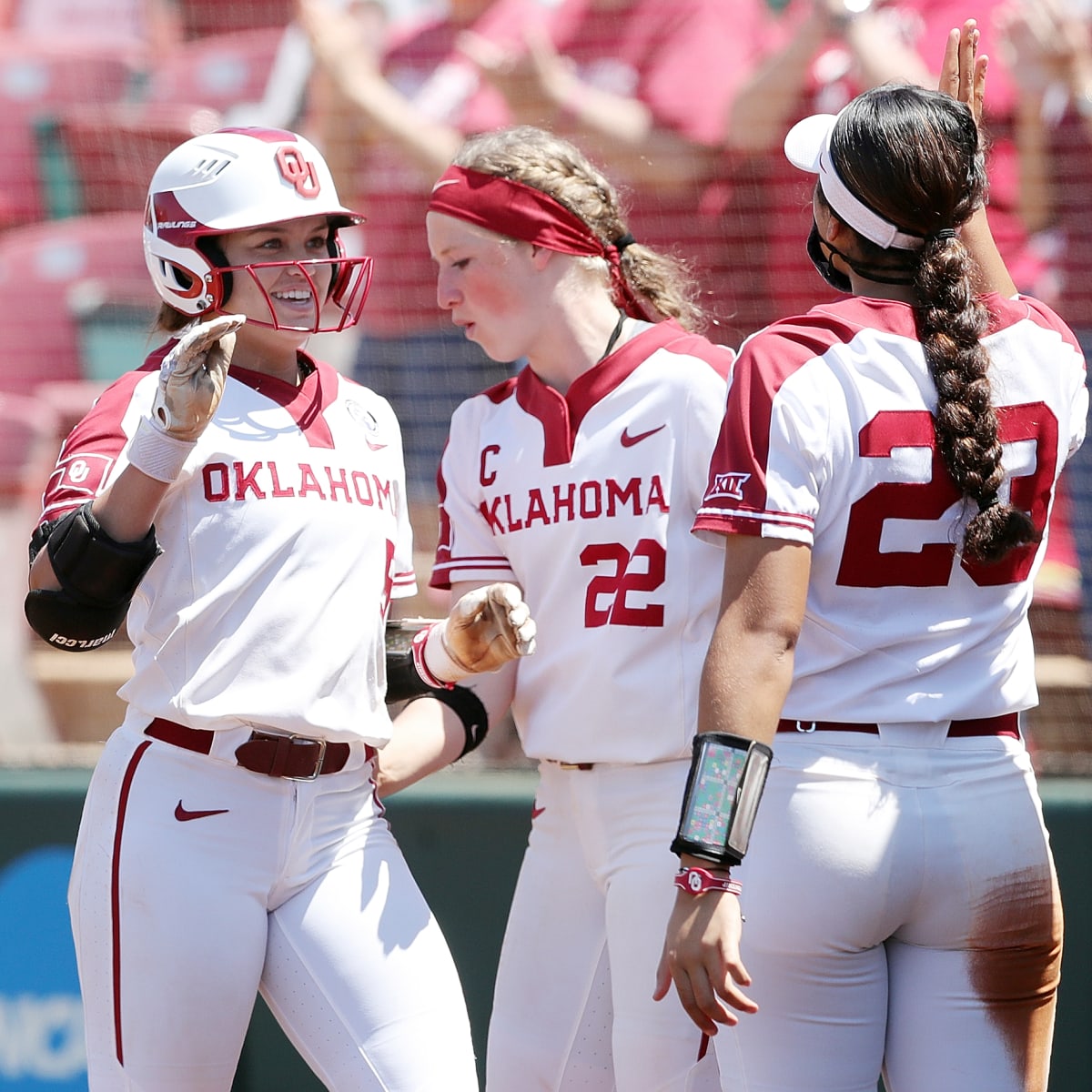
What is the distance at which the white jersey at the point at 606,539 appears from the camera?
8.32 ft

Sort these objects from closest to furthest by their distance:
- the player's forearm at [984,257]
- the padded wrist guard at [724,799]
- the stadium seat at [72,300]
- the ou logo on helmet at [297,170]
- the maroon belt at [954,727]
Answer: the padded wrist guard at [724,799], the maroon belt at [954,727], the player's forearm at [984,257], the ou logo on helmet at [297,170], the stadium seat at [72,300]

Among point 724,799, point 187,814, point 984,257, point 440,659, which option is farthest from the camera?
point 440,659

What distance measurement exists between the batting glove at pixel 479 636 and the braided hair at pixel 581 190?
0.71 meters

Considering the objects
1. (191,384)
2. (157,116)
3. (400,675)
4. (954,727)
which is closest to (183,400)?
(191,384)

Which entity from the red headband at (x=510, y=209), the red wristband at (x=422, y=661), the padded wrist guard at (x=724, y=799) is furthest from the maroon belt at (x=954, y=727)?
the red headband at (x=510, y=209)

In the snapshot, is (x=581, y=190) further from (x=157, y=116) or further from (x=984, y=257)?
(x=157, y=116)

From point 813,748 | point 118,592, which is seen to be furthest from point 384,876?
point 813,748

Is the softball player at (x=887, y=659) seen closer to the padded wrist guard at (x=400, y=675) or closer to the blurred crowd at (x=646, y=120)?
the padded wrist guard at (x=400, y=675)

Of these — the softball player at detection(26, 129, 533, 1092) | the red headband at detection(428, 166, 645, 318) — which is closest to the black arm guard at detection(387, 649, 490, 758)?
the softball player at detection(26, 129, 533, 1092)

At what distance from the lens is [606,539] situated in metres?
2.59

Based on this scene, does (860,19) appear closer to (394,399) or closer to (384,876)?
(394,399)

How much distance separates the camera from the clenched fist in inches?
84.4

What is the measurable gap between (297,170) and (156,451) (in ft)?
1.93

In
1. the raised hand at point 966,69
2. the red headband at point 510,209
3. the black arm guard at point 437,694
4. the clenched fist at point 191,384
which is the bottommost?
the black arm guard at point 437,694
